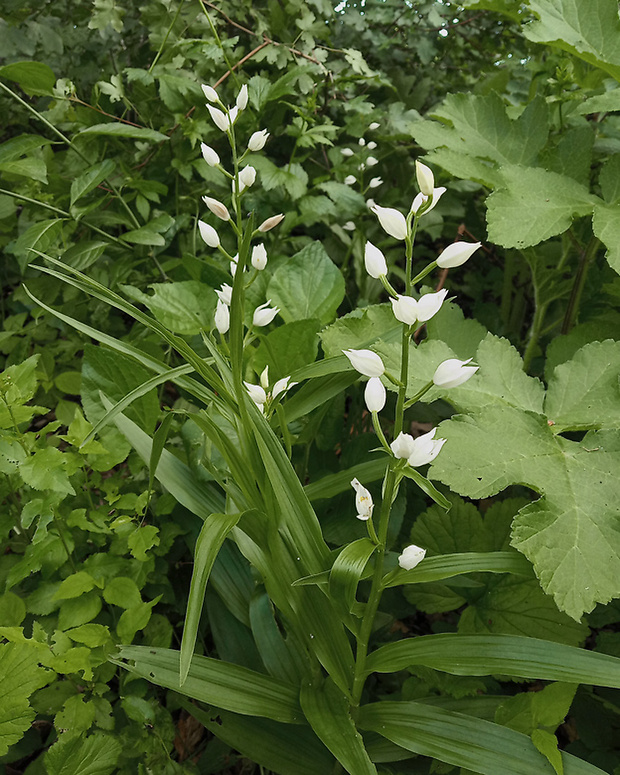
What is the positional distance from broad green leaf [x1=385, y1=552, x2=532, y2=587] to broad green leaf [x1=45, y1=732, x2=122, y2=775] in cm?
48

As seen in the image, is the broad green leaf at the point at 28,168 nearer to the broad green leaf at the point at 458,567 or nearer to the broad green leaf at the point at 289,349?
the broad green leaf at the point at 289,349

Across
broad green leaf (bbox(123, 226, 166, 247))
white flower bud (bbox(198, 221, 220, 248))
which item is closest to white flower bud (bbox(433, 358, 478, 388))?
white flower bud (bbox(198, 221, 220, 248))

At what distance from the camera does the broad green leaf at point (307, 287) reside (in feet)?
4.18

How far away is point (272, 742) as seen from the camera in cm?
89

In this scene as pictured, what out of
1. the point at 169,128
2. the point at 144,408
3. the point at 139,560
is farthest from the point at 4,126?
the point at 139,560

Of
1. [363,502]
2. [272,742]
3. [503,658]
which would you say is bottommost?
[272,742]

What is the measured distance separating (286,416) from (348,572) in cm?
35

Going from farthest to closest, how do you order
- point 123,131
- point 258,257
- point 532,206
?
1. point 123,131
2. point 532,206
3. point 258,257

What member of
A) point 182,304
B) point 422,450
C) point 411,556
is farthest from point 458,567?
point 182,304

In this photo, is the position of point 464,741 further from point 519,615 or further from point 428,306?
point 428,306

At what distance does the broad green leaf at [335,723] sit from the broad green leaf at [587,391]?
558mm

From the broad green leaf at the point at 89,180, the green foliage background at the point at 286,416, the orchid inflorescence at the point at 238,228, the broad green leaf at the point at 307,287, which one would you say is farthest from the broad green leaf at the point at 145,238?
the orchid inflorescence at the point at 238,228

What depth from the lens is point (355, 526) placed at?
1.06 meters

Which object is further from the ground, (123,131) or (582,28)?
(582,28)
